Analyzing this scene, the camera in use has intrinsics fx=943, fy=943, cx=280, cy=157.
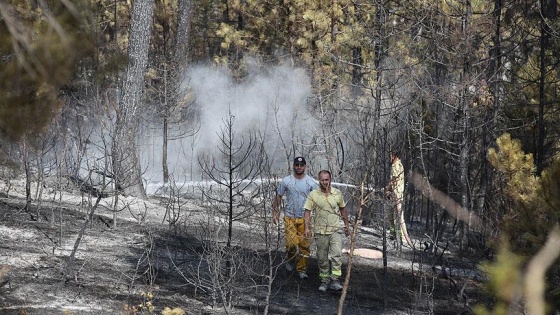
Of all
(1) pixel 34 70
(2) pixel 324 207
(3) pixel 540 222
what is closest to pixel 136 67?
(2) pixel 324 207

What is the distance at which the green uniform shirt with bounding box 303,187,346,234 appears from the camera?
10945 mm

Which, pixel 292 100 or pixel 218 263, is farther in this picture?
pixel 292 100

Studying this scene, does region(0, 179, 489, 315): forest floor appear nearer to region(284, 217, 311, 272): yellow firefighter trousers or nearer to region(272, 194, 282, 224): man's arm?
region(284, 217, 311, 272): yellow firefighter trousers

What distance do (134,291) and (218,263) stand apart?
4.82ft

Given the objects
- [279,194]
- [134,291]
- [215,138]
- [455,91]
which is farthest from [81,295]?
[215,138]

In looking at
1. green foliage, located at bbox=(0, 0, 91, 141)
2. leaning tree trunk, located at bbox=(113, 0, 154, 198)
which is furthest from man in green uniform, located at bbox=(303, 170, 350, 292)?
leaning tree trunk, located at bbox=(113, 0, 154, 198)

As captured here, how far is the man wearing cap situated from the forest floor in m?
0.25

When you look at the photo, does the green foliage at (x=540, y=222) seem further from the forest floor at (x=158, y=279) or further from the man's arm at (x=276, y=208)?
the man's arm at (x=276, y=208)

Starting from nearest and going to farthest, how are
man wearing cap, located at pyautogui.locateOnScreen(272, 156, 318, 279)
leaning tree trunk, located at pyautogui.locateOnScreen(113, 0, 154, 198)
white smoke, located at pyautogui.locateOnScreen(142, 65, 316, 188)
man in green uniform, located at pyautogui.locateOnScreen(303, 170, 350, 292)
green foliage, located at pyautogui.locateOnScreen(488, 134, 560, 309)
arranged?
1. green foliage, located at pyautogui.locateOnScreen(488, 134, 560, 309)
2. man in green uniform, located at pyautogui.locateOnScreen(303, 170, 350, 292)
3. man wearing cap, located at pyautogui.locateOnScreen(272, 156, 318, 279)
4. leaning tree trunk, located at pyautogui.locateOnScreen(113, 0, 154, 198)
5. white smoke, located at pyautogui.locateOnScreen(142, 65, 316, 188)

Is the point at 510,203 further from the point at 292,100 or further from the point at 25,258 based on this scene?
the point at 292,100

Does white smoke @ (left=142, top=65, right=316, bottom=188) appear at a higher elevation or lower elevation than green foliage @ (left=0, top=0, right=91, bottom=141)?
higher

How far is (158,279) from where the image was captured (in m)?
10.6

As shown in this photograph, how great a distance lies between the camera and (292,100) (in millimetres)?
26344

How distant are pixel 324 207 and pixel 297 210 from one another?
0.54 m
